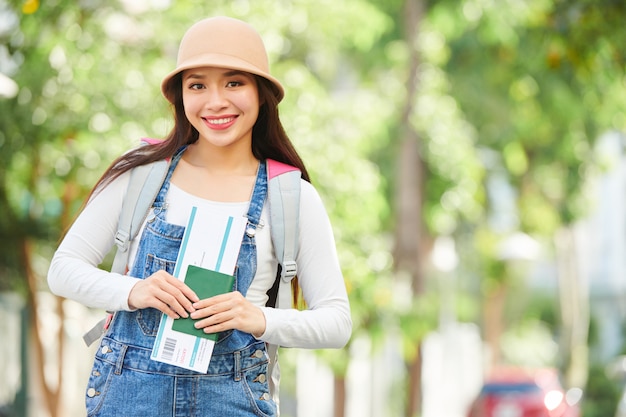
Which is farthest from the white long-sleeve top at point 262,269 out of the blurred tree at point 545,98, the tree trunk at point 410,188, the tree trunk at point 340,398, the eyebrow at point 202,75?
the tree trunk at point 410,188

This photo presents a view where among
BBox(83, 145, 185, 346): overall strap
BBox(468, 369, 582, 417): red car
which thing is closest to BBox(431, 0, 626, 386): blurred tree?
BBox(468, 369, 582, 417): red car

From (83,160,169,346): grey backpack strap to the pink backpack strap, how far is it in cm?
24

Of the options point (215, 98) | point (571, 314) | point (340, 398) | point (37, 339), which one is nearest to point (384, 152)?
point (340, 398)

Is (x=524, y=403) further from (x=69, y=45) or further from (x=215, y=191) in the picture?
(x=215, y=191)

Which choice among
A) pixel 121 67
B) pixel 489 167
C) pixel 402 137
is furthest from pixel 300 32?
pixel 489 167

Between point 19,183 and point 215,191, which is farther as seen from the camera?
point 19,183

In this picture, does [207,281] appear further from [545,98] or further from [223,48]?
[545,98]

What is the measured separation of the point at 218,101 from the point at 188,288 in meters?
0.46

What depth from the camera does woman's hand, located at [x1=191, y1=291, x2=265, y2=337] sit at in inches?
99.3

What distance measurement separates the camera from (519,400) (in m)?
14.9

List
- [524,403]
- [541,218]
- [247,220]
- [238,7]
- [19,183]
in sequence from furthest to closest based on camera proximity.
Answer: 1. [541,218]
2. [524,403]
3. [19,183]
4. [238,7]
5. [247,220]

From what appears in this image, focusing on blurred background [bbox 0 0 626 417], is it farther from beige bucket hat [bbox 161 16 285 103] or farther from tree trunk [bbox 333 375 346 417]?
beige bucket hat [bbox 161 16 285 103]

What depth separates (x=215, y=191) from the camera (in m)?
2.78

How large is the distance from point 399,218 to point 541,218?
802cm
